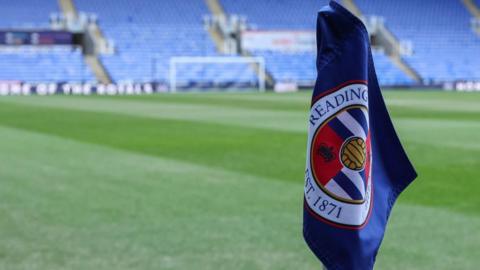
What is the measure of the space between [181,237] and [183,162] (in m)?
5.24

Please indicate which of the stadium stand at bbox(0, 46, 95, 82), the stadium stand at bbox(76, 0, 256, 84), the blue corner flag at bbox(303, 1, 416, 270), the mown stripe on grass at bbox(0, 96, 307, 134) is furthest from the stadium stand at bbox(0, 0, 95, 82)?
the blue corner flag at bbox(303, 1, 416, 270)

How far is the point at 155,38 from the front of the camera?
160ft

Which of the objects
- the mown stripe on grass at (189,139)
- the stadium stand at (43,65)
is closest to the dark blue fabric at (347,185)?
the mown stripe on grass at (189,139)

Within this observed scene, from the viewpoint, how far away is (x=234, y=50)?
49.7m

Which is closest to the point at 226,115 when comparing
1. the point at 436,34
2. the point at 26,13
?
the point at 26,13

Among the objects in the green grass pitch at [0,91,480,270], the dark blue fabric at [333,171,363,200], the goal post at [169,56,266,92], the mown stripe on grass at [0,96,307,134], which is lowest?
the goal post at [169,56,266,92]

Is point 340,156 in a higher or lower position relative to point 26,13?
higher

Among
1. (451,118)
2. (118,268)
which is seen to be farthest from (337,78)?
(451,118)

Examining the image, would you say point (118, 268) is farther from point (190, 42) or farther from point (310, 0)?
point (310, 0)

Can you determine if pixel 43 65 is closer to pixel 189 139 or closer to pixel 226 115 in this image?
pixel 226 115

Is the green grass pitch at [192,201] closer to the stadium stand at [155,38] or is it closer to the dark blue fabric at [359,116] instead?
the dark blue fabric at [359,116]

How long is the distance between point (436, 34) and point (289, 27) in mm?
9019

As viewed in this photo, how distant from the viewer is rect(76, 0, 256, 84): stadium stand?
46438mm

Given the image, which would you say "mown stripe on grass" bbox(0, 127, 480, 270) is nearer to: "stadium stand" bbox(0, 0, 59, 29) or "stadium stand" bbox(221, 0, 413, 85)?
"stadium stand" bbox(0, 0, 59, 29)
